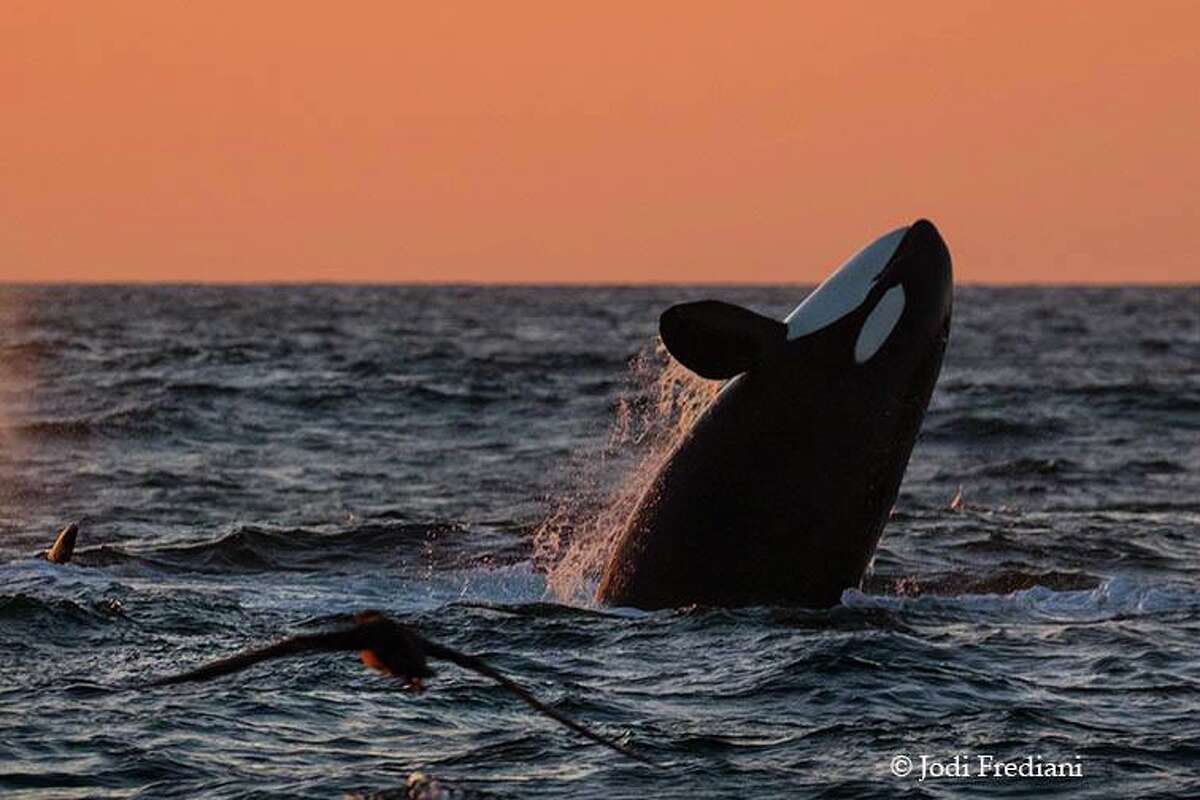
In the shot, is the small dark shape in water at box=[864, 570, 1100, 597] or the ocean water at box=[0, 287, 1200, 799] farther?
the small dark shape in water at box=[864, 570, 1100, 597]

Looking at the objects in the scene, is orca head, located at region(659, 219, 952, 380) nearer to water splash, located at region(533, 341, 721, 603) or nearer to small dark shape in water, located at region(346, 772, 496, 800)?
water splash, located at region(533, 341, 721, 603)

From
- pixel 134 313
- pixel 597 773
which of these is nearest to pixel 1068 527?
pixel 597 773

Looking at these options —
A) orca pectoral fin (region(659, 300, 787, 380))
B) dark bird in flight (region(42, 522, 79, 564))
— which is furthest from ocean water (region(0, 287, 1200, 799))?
orca pectoral fin (region(659, 300, 787, 380))

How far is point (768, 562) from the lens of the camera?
1559 centimetres

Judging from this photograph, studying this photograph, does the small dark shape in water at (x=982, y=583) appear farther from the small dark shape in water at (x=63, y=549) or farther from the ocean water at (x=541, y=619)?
the small dark shape in water at (x=63, y=549)

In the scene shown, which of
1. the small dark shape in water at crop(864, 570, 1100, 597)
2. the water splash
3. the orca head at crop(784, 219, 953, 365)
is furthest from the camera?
the small dark shape in water at crop(864, 570, 1100, 597)

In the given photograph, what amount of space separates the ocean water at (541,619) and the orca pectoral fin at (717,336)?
1.12 metres

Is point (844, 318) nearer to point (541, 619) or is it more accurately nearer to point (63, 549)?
point (541, 619)

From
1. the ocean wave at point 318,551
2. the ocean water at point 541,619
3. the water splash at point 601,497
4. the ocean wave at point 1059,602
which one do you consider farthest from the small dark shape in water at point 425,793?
the ocean wave at point 318,551

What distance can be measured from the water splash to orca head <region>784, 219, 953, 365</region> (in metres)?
0.91

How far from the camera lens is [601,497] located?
90.8 ft

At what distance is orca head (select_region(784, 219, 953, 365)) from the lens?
1599 centimetres

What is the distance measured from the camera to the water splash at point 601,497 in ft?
55.1

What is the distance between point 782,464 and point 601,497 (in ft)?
40.2
